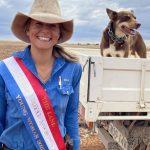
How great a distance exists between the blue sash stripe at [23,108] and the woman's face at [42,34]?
232 millimetres

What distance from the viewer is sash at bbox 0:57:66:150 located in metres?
2.31

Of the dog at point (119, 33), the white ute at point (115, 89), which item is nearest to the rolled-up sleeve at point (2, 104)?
the white ute at point (115, 89)

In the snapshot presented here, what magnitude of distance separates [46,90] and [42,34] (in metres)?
0.33

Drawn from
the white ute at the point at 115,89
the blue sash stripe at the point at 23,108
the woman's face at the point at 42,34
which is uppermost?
the woman's face at the point at 42,34

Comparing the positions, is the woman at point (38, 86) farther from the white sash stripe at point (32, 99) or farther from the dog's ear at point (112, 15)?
the dog's ear at point (112, 15)

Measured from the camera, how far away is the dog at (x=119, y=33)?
581cm

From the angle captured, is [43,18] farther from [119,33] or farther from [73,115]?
[119,33]

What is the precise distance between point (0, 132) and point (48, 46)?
575mm

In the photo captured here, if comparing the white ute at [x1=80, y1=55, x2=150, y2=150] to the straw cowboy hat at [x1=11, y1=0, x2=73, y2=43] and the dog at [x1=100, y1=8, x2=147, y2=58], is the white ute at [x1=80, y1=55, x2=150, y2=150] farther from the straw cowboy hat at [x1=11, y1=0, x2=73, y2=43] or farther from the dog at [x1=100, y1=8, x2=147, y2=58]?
the straw cowboy hat at [x1=11, y1=0, x2=73, y2=43]

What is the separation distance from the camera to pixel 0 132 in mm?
2393

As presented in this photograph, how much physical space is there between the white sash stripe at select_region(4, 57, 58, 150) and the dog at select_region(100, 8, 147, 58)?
142 inches

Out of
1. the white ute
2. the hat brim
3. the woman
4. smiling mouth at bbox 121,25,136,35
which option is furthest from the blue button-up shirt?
smiling mouth at bbox 121,25,136,35

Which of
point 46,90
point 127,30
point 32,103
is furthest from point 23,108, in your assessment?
point 127,30

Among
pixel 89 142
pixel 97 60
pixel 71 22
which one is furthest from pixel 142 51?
pixel 71 22
